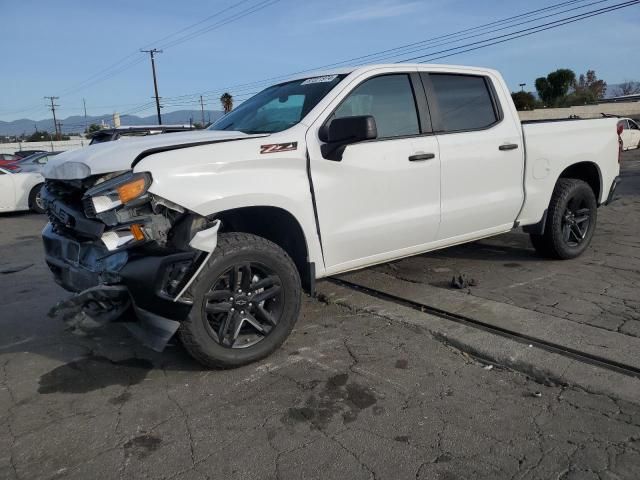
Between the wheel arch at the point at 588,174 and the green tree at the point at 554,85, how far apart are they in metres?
52.4

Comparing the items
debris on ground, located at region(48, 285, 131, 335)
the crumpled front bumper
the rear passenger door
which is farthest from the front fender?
the rear passenger door

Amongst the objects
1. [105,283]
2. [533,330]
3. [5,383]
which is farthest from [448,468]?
[5,383]

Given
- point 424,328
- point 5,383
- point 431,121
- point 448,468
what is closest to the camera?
point 448,468

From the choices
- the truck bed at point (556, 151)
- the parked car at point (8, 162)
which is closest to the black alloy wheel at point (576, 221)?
the truck bed at point (556, 151)

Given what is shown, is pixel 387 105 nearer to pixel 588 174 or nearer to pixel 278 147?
pixel 278 147

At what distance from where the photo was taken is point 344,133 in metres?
3.65

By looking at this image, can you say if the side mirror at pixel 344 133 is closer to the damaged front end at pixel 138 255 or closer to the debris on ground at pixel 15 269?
the damaged front end at pixel 138 255

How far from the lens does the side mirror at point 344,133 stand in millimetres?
3607

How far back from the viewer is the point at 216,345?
11.3ft

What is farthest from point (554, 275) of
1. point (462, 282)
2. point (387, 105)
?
point (387, 105)

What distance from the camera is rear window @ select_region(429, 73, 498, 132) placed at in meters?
4.70

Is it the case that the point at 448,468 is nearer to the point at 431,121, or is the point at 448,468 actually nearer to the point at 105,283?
the point at 105,283

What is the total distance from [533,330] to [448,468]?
72.0 inches

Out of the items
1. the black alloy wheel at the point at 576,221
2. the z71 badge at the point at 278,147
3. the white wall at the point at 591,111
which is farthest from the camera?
the white wall at the point at 591,111
